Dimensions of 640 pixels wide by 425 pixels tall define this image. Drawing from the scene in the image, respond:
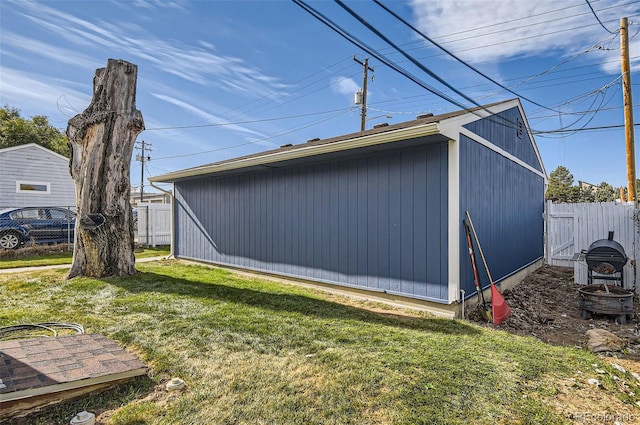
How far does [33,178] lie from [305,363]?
1572 centimetres

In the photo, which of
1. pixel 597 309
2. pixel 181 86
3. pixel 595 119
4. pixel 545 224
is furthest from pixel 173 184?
pixel 595 119

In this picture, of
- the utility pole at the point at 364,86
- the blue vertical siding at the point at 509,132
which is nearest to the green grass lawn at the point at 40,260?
the utility pole at the point at 364,86

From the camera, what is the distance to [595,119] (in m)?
8.95

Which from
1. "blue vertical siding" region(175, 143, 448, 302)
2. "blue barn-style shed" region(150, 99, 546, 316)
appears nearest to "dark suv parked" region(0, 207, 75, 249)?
"blue barn-style shed" region(150, 99, 546, 316)

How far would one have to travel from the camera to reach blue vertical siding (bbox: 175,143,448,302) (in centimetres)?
452

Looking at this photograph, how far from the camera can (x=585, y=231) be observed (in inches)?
299

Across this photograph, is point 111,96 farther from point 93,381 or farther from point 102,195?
point 93,381

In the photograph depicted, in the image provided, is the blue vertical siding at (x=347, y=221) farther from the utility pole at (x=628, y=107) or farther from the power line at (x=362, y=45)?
the utility pole at (x=628, y=107)

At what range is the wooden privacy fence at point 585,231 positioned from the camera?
20.8ft

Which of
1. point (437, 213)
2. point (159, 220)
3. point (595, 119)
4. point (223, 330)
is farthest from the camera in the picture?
point (159, 220)

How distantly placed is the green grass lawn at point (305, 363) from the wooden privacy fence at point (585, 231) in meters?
4.39

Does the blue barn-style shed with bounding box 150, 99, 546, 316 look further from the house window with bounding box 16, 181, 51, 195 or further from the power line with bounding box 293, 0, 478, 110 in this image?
the house window with bounding box 16, 181, 51, 195

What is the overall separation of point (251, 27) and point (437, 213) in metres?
4.75

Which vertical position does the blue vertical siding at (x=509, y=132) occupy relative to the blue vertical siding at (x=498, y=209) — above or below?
above
